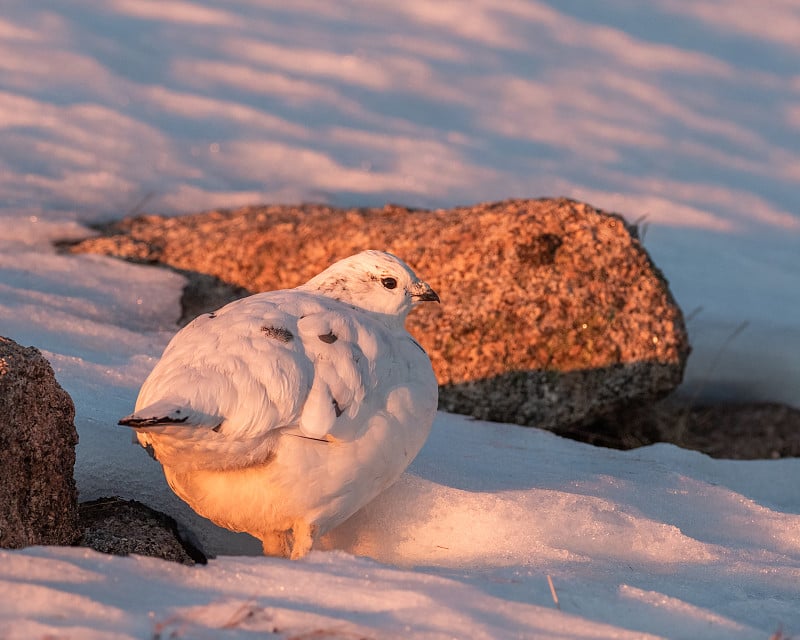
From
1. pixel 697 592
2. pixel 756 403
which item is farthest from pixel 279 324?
pixel 756 403

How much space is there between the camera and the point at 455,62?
34.7ft

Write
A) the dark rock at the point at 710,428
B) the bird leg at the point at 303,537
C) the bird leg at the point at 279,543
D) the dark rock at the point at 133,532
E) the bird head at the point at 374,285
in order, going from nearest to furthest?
1. the bird leg at the point at 303,537
2. the bird leg at the point at 279,543
3. the dark rock at the point at 133,532
4. the bird head at the point at 374,285
5. the dark rock at the point at 710,428

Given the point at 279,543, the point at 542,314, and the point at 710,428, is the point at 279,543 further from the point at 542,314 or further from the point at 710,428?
the point at 710,428

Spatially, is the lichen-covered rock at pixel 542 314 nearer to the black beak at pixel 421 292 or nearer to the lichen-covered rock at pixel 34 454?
the black beak at pixel 421 292

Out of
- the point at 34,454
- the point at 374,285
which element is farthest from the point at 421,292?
the point at 34,454

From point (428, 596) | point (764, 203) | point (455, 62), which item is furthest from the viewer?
point (455, 62)

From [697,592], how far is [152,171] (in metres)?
5.78

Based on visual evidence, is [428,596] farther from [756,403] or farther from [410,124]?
[410,124]

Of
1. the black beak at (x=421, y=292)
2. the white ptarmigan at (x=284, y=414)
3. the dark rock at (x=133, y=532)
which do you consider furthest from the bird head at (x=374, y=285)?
the dark rock at (x=133, y=532)

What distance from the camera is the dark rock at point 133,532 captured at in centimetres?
312

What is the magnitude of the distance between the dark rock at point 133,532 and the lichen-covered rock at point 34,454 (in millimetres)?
173

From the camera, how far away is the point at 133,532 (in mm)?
3217

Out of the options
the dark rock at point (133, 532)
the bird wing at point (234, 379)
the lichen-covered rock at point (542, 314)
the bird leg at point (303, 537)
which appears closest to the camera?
the bird wing at point (234, 379)

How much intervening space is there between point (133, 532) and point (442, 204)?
195 inches
